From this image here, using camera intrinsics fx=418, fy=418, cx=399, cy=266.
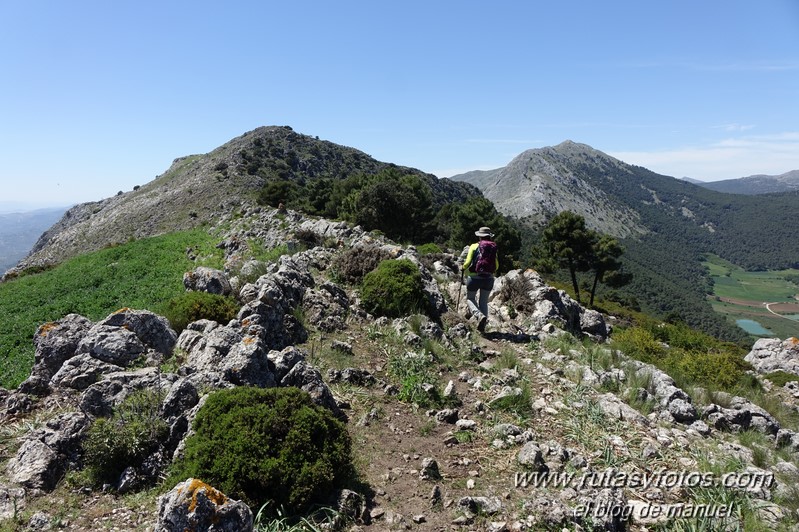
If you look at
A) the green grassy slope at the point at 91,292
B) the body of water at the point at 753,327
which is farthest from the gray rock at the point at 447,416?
the body of water at the point at 753,327

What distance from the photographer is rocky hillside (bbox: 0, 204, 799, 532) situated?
17.0 ft

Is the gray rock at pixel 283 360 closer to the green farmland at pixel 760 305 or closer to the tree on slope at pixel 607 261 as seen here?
the tree on slope at pixel 607 261

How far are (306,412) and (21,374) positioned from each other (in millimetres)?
9442

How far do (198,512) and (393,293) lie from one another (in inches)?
353

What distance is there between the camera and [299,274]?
13180mm

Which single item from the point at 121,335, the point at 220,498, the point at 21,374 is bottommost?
the point at 21,374

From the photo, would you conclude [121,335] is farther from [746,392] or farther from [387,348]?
[746,392]

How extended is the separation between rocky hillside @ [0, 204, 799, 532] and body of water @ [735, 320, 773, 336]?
151 meters

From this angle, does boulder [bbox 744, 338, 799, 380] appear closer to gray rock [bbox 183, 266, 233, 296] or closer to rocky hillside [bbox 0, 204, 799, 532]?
rocky hillside [bbox 0, 204, 799, 532]

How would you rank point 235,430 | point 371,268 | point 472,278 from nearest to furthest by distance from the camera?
point 235,430 → point 472,278 → point 371,268

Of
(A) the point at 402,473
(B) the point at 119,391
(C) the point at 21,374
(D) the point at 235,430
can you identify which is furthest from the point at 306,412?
(C) the point at 21,374

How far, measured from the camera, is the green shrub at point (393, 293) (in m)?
12.7

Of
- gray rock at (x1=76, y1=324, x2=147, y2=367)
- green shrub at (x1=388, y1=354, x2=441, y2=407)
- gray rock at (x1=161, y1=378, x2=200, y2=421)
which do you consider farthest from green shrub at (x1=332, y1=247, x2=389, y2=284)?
gray rock at (x1=161, y1=378, x2=200, y2=421)

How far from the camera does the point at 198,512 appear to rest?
13.2 ft
